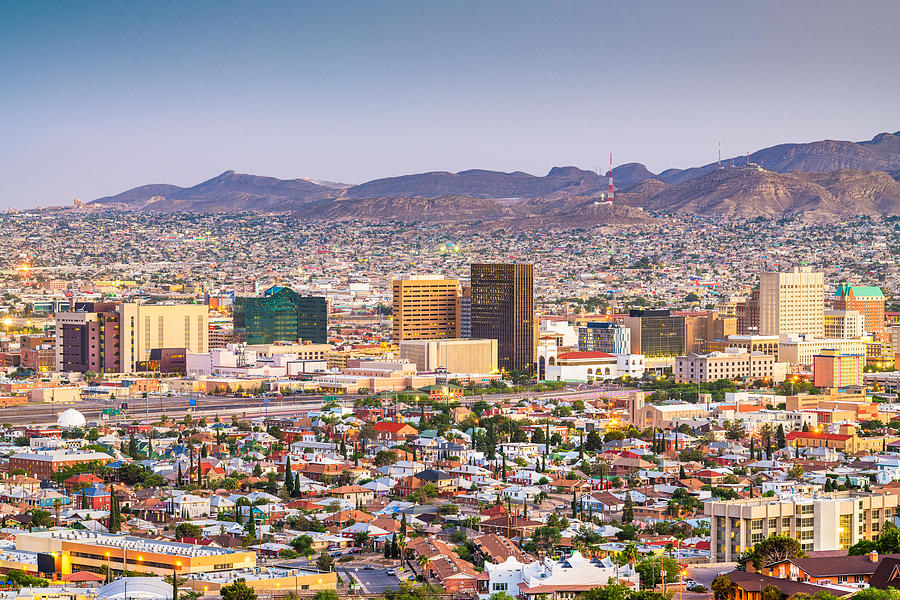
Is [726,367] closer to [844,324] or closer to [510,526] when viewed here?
[844,324]

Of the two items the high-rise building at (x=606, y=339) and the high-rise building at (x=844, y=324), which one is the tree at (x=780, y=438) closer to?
the high-rise building at (x=606, y=339)

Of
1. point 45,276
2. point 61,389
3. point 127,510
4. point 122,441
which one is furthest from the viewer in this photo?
point 45,276

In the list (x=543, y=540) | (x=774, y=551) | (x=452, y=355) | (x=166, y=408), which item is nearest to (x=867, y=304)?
(x=452, y=355)

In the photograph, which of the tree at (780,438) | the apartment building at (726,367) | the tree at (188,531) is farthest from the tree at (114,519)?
the apartment building at (726,367)

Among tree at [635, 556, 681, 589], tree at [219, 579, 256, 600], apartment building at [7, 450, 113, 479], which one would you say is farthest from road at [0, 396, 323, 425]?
tree at [635, 556, 681, 589]

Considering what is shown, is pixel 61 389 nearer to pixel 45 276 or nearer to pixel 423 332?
pixel 423 332

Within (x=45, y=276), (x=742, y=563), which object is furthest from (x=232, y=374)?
(x=45, y=276)
